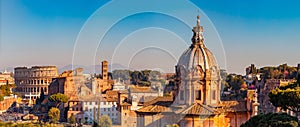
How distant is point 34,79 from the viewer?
5509 cm

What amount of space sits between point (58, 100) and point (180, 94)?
1743 cm

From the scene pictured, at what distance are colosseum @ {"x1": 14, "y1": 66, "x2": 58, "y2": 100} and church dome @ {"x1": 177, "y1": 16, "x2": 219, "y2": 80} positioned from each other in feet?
119

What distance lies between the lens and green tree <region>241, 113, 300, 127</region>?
14634mm

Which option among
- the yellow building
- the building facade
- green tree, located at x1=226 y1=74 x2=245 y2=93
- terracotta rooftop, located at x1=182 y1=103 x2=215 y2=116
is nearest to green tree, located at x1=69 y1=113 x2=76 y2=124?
the yellow building

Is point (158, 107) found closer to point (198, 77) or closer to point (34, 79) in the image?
point (198, 77)

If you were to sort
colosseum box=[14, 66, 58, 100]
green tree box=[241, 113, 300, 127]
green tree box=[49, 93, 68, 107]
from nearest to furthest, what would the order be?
green tree box=[241, 113, 300, 127] < green tree box=[49, 93, 68, 107] < colosseum box=[14, 66, 58, 100]

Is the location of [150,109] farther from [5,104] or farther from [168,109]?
[5,104]

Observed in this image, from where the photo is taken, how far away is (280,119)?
1516 cm

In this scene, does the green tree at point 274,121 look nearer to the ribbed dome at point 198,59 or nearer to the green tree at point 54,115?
the ribbed dome at point 198,59

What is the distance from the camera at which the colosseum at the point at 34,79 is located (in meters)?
54.2

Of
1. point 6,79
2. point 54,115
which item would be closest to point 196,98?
point 54,115

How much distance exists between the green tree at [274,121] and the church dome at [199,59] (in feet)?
13.0

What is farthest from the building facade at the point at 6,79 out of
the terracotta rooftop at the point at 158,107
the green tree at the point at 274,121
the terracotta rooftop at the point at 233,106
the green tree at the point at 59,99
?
the green tree at the point at 274,121

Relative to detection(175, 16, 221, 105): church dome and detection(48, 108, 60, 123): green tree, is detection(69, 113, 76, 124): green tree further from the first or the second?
detection(175, 16, 221, 105): church dome
